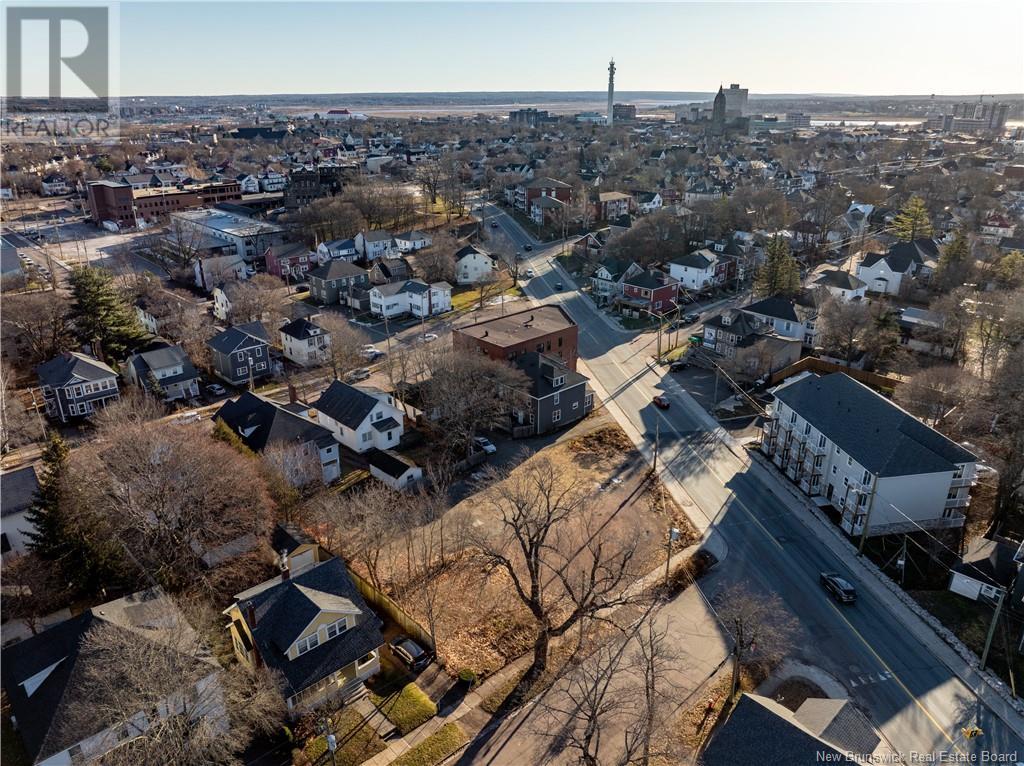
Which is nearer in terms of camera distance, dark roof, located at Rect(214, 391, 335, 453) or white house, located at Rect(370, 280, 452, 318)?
dark roof, located at Rect(214, 391, 335, 453)

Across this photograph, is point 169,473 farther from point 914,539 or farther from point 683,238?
point 683,238

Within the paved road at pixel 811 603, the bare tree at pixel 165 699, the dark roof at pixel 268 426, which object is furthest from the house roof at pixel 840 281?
the bare tree at pixel 165 699

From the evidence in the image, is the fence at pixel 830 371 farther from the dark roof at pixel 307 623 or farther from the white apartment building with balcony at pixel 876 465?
the dark roof at pixel 307 623

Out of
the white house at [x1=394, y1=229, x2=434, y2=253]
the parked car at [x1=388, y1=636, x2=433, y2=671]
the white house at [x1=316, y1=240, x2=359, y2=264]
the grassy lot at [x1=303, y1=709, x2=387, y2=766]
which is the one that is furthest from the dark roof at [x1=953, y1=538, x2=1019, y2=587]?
the white house at [x1=316, y1=240, x2=359, y2=264]

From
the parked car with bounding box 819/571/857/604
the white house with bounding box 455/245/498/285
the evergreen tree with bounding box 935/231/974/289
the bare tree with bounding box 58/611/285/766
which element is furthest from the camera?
the white house with bounding box 455/245/498/285

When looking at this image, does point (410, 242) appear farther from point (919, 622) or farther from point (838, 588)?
point (919, 622)

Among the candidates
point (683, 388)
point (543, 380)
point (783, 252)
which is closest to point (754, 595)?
point (543, 380)

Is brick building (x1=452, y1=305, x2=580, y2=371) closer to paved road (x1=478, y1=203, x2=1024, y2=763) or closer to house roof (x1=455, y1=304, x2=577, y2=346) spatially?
house roof (x1=455, y1=304, x2=577, y2=346)
